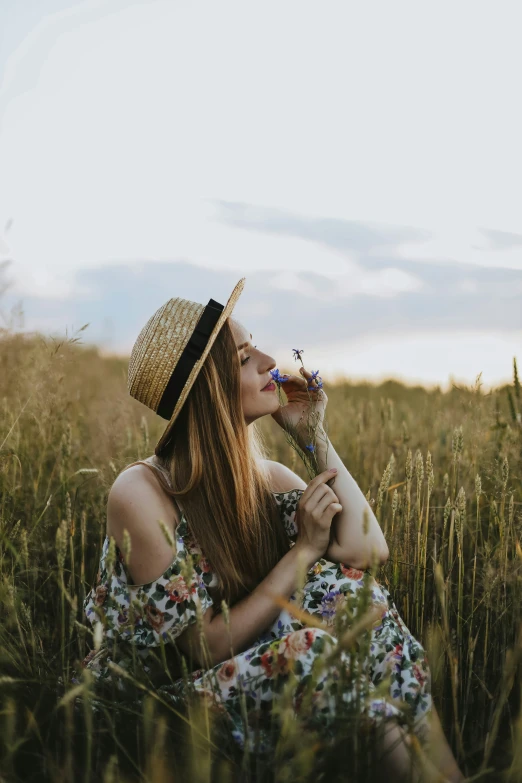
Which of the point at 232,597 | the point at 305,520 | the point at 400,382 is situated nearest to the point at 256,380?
the point at 305,520

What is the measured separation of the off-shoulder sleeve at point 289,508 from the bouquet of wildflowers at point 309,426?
12 cm

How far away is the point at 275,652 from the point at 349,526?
0.66 m

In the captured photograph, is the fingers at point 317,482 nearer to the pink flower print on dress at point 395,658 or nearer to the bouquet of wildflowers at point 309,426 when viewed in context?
the bouquet of wildflowers at point 309,426

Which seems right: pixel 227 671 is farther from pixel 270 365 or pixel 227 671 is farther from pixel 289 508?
pixel 270 365

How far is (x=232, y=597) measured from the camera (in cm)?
235

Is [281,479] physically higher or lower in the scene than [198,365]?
lower

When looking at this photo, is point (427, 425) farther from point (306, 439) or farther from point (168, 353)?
point (168, 353)

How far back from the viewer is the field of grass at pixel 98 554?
5.54ft

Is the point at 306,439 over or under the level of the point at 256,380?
under

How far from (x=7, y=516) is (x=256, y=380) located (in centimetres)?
125

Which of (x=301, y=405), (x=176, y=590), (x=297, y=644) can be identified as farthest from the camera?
(x=301, y=405)

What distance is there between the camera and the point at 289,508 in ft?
8.83

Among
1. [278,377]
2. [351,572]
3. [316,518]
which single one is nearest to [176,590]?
[316,518]

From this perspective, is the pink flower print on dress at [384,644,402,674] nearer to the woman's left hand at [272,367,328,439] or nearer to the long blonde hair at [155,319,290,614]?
the long blonde hair at [155,319,290,614]
